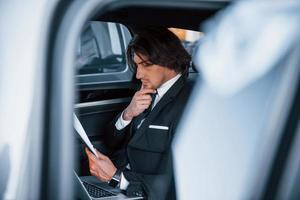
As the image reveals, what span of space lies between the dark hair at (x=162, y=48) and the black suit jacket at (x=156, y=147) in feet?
0.26

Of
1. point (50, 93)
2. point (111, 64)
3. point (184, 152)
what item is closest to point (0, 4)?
point (50, 93)

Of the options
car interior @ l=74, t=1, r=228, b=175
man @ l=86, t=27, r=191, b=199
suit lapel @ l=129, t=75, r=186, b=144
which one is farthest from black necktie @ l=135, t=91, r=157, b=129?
car interior @ l=74, t=1, r=228, b=175

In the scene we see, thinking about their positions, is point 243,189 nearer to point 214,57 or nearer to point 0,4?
point 214,57

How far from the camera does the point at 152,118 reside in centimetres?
236

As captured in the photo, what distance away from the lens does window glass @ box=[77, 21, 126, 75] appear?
3.85 metres

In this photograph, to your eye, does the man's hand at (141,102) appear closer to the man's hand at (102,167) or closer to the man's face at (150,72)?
the man's face at (150,72)

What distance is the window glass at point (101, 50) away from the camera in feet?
12.6

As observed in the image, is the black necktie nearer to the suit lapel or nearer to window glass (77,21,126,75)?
the suit lapel

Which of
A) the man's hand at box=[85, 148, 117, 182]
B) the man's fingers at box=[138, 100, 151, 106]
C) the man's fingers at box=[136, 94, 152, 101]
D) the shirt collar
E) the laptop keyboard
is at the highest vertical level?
the shirt collar

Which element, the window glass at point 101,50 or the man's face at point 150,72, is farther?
the window glass at point 101,50

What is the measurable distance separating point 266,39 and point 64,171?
0.61 meters

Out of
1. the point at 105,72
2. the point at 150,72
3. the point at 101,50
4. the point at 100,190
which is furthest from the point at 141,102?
the point at 101,50

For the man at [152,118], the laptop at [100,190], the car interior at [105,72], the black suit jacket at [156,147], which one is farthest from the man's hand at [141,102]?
the laptop at [100,190]

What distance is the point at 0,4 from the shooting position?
51.1 inches
